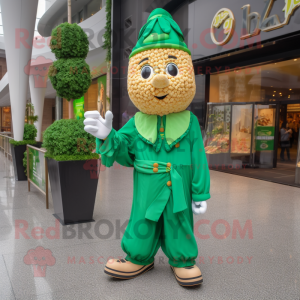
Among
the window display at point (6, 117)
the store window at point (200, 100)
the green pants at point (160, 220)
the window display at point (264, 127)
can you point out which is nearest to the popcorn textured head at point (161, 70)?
the green pants at point (160, 220)

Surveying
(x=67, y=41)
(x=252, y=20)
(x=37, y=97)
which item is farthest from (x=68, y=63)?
(x=37, y=97)

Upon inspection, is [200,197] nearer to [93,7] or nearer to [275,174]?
[275,174]

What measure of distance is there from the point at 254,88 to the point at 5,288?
26.3ft

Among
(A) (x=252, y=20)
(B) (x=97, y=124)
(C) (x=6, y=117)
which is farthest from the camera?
(C) (x=6, y=117)

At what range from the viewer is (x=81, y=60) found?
369 cm

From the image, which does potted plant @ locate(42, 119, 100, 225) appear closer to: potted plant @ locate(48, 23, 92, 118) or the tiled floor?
the tiled floor

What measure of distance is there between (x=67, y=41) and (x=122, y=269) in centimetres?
266

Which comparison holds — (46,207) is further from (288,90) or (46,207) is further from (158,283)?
(288,90)

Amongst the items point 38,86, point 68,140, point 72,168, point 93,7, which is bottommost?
point 72,168

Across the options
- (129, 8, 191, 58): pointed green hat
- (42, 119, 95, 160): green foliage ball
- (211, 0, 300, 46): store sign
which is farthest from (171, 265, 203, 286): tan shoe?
(211, 0, 300, 46): store sign

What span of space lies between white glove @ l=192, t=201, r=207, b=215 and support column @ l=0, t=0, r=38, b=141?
428 centimetres

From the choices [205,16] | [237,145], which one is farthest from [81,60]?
[237,145]

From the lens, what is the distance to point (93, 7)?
1355 centimetres

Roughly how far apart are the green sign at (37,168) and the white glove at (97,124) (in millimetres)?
2378
